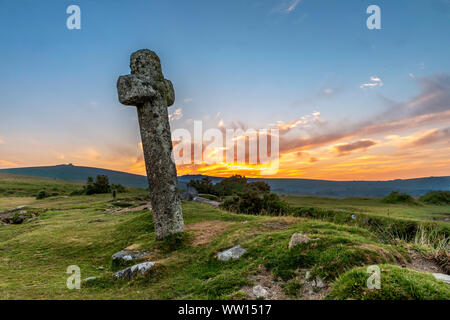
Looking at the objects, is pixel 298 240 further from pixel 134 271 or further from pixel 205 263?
pixel 134 271

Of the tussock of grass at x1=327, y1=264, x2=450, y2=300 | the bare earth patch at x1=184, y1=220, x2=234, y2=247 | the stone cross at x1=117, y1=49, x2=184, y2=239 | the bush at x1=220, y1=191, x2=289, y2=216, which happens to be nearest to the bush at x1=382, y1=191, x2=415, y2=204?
the bush at x1=220, y1=191, x2=289, y2=216

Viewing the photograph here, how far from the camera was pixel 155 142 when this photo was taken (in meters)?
9.19

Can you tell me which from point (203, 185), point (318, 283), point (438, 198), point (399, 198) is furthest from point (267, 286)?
point (203, 185)

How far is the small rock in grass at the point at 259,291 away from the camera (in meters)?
4.73

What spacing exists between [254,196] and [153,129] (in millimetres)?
14091

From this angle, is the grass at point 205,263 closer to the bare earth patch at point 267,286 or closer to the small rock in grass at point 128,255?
the bare earth patch at point 267,286

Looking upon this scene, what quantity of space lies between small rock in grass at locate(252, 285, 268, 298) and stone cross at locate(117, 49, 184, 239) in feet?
16.2

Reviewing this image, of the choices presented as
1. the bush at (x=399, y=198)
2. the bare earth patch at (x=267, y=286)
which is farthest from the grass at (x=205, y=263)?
the bush at (x=399, y=198)

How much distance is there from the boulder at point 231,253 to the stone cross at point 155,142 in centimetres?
282

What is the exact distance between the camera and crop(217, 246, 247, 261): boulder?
6.76m

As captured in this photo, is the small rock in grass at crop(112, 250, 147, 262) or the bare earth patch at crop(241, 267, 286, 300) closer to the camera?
the bare earth patch at crop(241, 267, 286, 300)

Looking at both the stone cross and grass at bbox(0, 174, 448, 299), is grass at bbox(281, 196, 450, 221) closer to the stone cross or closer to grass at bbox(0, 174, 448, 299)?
grass at bbox(0, 174, 448, 299)

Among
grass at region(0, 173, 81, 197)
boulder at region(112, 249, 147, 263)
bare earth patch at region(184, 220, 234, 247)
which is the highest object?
bare earth patch at region(184, 220, 234, 247)
